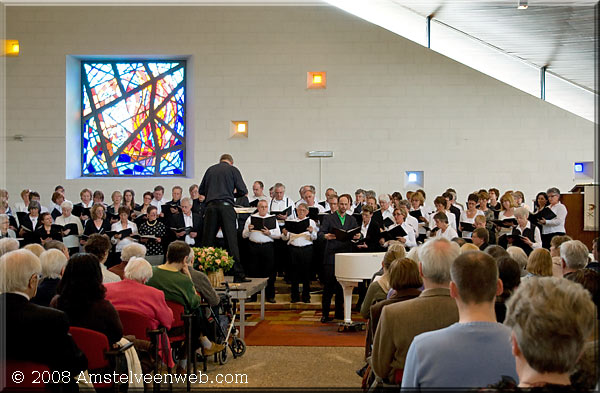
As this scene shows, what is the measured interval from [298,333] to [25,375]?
5.04 metres

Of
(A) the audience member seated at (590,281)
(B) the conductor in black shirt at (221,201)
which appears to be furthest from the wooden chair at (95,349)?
(B) the conductor in black shirt at (221,201)

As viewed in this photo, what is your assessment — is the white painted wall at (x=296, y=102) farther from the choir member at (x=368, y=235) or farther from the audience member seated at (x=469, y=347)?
the audience member seated at (x=469, y=347)

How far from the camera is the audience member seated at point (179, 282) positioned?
5.12m

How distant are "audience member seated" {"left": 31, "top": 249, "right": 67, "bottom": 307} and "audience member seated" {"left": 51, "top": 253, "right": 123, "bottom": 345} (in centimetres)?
83

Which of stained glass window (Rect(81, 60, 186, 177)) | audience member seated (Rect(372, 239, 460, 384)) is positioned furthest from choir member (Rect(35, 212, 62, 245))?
audience member seated (Rect(372, 239, 460, 384))

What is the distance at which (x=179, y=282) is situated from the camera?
16.9 feet

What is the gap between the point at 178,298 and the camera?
5133mm

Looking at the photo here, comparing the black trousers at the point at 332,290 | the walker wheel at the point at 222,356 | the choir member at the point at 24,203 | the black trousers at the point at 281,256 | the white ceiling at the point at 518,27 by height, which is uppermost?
the white ceiling at the point at 518,27

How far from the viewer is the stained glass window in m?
14.4

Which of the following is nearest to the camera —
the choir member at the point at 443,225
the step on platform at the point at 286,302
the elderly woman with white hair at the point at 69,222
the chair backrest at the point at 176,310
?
the chair backrest at the point at 176,310

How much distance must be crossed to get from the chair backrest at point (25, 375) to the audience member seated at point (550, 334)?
199 centimetres

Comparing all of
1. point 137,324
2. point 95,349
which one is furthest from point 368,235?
point 95,349

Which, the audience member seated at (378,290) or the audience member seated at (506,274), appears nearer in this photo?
the audience member seated at (506,274)

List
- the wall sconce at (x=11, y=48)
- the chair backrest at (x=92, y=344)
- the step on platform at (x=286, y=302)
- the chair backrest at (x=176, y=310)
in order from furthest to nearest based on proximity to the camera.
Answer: the wall sconce at (x=11, y=48), the step on platform at (x=286, y=302), the chair backrest at (x=176, y=310), the chair backrest at (x=92, y=344)
